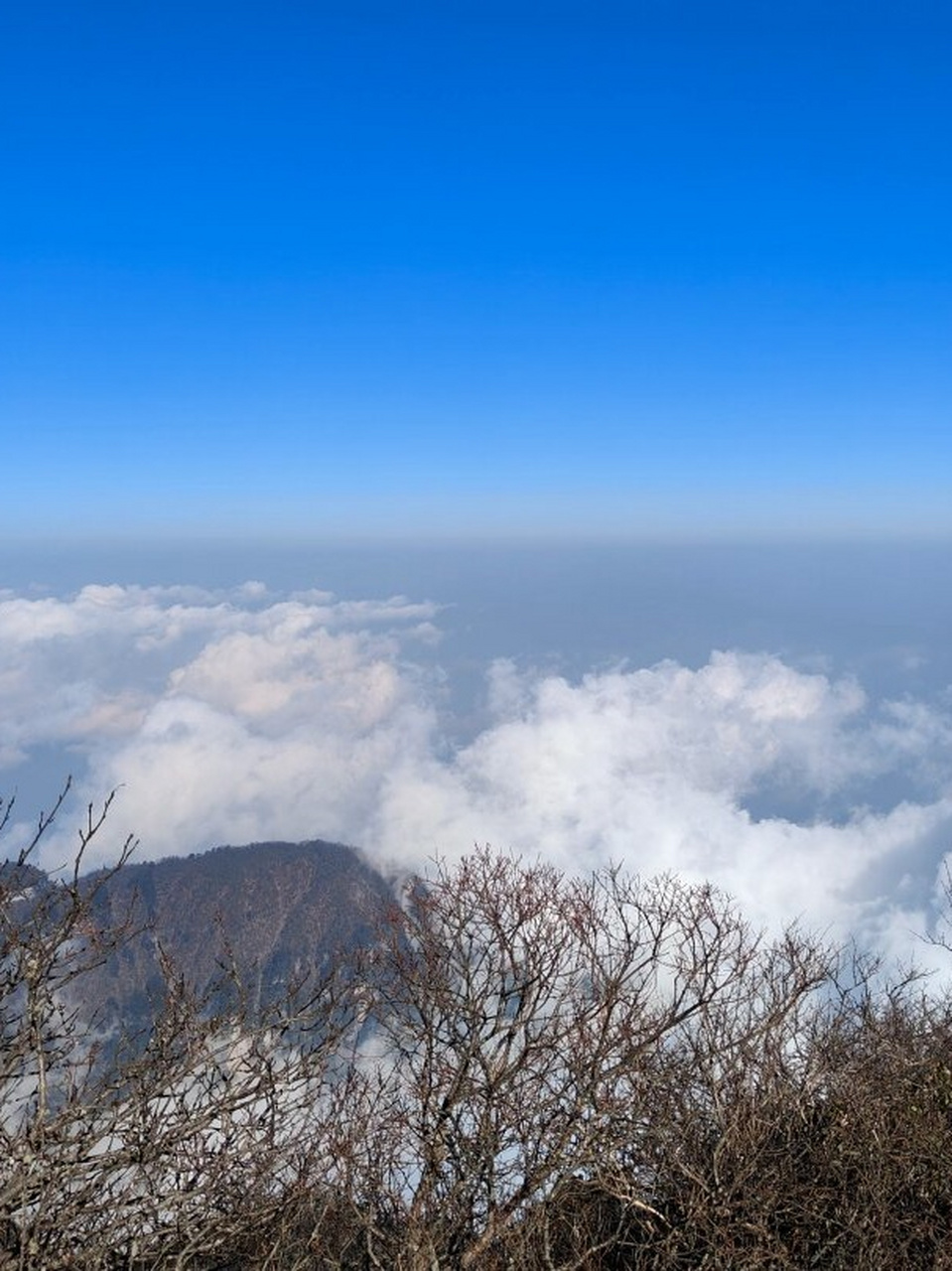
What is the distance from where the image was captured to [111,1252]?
856cm

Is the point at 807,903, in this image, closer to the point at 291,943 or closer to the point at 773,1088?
the point at 291,943

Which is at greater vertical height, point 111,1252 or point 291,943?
point 111,1252

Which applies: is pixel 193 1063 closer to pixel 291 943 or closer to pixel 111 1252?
pixel 111 1252

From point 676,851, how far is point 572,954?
594ft

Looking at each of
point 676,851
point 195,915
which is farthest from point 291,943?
point 676,851

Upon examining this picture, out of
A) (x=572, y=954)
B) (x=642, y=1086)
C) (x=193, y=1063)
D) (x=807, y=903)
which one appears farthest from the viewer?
(x=807, y=903)

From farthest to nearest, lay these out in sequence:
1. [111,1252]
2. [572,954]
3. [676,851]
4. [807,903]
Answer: [676,851], [807,903], [572,954], [111,1252]

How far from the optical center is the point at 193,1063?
30.5 ft

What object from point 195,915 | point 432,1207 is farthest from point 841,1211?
point 195,915

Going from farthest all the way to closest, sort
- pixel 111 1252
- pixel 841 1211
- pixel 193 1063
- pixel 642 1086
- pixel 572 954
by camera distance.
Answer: pixel 572 954, pixel 642 1086, pixel 841 1211, pixel 193 1063, pixel 111 1252

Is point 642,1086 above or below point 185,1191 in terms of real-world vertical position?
below

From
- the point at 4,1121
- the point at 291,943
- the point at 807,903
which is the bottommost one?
the point at 807,903

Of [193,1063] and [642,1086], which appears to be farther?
[642,1086]

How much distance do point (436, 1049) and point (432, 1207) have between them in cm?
193
